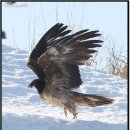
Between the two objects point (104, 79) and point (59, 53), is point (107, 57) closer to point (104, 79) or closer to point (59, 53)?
point (104, 79)

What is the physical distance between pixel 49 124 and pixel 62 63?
2.26 feet

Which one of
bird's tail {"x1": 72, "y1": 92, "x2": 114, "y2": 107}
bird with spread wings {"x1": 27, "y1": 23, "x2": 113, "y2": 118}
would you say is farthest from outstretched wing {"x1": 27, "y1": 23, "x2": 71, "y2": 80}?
bird's tail {"x1": 72, "y1": 92, "x2": 114, "y2": 107}

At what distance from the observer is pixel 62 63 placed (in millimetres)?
6508

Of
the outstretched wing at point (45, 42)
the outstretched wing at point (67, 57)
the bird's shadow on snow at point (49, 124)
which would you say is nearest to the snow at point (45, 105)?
the bird's shadow on snow at point (49, 124)

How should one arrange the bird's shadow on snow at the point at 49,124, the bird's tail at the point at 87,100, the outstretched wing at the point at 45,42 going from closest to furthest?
1. the outstretched wing at the point at 45,42
2. the bird's tail at the point at 87,100
3. the bird's shadow on snow at the point at 49,124

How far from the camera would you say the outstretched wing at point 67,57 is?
6434 mm

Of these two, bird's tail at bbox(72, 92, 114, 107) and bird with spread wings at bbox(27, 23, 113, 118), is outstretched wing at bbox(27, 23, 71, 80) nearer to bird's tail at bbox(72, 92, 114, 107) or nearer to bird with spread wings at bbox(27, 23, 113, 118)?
bird with spread wings at bbox(27, 23, 113, 118)

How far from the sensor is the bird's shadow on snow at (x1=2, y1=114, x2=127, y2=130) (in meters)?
6.88

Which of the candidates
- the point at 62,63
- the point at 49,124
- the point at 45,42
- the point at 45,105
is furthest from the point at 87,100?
the point at 45,105

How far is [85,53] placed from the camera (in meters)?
6.49

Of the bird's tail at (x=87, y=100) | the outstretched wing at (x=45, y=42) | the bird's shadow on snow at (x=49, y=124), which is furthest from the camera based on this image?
the bird's shadow on snow at (x=49, y=124)

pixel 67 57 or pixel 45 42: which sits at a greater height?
pixel 45 42

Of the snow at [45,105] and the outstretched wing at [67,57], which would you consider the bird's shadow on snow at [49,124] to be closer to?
the snow at [45,105]

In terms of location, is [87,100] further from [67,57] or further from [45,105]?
[45,105]
